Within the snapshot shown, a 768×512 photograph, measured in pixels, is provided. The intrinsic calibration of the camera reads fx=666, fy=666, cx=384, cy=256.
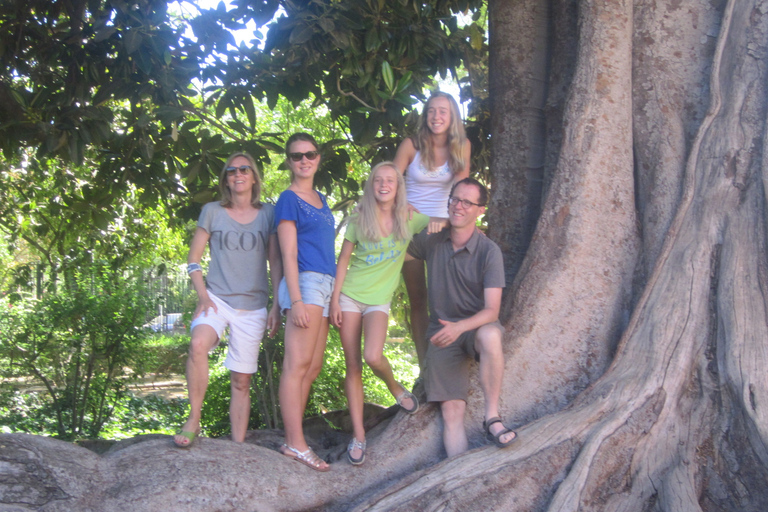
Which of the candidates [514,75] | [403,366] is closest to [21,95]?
[514,75]

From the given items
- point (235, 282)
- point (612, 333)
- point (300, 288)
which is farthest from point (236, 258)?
point (612, 333)

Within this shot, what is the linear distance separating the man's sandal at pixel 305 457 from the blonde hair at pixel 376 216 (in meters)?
1.24

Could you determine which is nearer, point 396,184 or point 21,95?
point 396,184

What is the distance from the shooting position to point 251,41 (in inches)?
208

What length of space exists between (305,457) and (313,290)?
920 mm

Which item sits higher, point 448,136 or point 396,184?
point 448,136

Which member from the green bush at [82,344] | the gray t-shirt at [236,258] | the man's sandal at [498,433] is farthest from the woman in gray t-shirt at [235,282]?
the green bush at [82,344]

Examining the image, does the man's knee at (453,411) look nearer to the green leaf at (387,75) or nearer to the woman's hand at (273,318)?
the woman's hand at (273,318)

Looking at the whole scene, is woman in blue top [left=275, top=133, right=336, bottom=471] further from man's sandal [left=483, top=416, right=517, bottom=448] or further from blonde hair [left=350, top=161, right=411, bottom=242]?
man's sandal [left=483, top=416, right=517, bottom=448]

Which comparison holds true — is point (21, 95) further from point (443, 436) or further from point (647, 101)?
point (647, 101)

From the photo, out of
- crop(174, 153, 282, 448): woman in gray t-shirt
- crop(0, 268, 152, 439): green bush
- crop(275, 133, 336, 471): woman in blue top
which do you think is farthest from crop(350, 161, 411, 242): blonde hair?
crop(0, 268, 152, 439): green bush

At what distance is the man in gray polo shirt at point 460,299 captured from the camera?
11.6 ft

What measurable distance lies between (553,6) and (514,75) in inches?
24.7

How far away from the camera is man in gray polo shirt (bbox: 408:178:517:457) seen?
3.53 m
